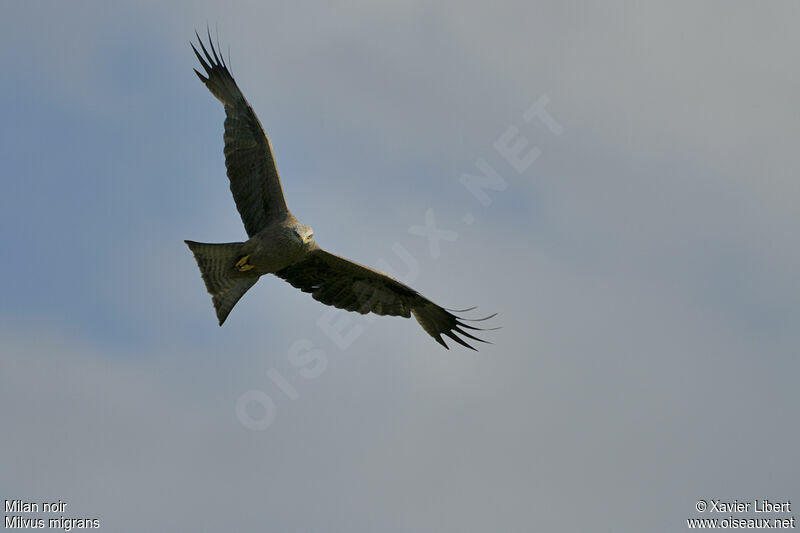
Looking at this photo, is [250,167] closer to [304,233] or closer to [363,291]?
[304,233]

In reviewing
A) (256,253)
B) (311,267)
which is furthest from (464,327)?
(256,253)

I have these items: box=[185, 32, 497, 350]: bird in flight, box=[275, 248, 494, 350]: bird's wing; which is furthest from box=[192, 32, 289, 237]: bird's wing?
box=[275, 248, 494, 350]: bird's wing

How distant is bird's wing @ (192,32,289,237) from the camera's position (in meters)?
13.5

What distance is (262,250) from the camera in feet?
43.1

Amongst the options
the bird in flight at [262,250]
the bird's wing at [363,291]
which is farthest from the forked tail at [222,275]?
the bird's wing at [363,291]

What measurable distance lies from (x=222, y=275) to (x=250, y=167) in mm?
1489

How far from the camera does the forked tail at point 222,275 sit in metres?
13.3

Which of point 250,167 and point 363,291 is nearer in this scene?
point 250,167

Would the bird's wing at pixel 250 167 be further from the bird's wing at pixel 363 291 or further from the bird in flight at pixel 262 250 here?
the bird's wing at pixel 363 291

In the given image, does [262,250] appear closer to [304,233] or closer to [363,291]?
[304,233]

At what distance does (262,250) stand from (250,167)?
1.24m

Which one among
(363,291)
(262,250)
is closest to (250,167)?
(262,250)

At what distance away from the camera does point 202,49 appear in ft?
46.9

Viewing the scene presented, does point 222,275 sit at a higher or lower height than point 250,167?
lower
